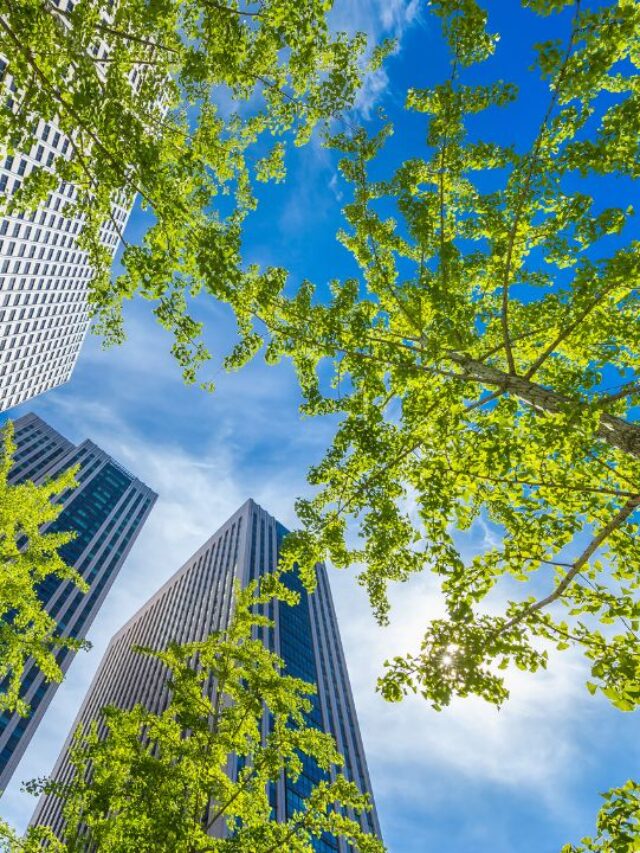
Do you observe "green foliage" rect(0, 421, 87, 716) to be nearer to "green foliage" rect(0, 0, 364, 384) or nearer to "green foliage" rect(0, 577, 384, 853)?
"green foliage" rect(0, 577, 384, 853)

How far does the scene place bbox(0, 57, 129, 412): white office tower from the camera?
5709 cm

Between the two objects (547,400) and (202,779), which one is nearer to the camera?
(547,400)

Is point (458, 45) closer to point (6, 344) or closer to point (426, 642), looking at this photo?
point (426, 642)

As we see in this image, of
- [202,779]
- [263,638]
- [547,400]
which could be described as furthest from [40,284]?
[547,400]

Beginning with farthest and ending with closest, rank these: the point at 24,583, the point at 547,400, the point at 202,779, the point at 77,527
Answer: the point at 77,527 → the point at 24,583 → the point at 202,779 → the point at 547,400

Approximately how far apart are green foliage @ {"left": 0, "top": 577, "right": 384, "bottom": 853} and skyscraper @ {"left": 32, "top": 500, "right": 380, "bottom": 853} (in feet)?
139

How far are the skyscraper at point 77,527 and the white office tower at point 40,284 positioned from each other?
19470 millimetres

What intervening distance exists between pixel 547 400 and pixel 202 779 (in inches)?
377

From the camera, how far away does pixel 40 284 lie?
7012 cm

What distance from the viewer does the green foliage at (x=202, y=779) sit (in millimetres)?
7848

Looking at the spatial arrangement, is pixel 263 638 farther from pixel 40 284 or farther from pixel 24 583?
pixel 40 284

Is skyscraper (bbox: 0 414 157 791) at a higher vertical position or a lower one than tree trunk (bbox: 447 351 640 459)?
higher

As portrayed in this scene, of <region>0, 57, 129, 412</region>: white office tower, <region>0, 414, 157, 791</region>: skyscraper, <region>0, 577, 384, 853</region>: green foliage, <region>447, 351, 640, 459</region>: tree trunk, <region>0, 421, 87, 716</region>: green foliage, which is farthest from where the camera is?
<region>0, 414, 157, 791</region>: skyscraper

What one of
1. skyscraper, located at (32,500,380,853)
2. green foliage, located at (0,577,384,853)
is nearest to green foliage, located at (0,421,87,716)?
green foliage, located at (0,577,384,853)
